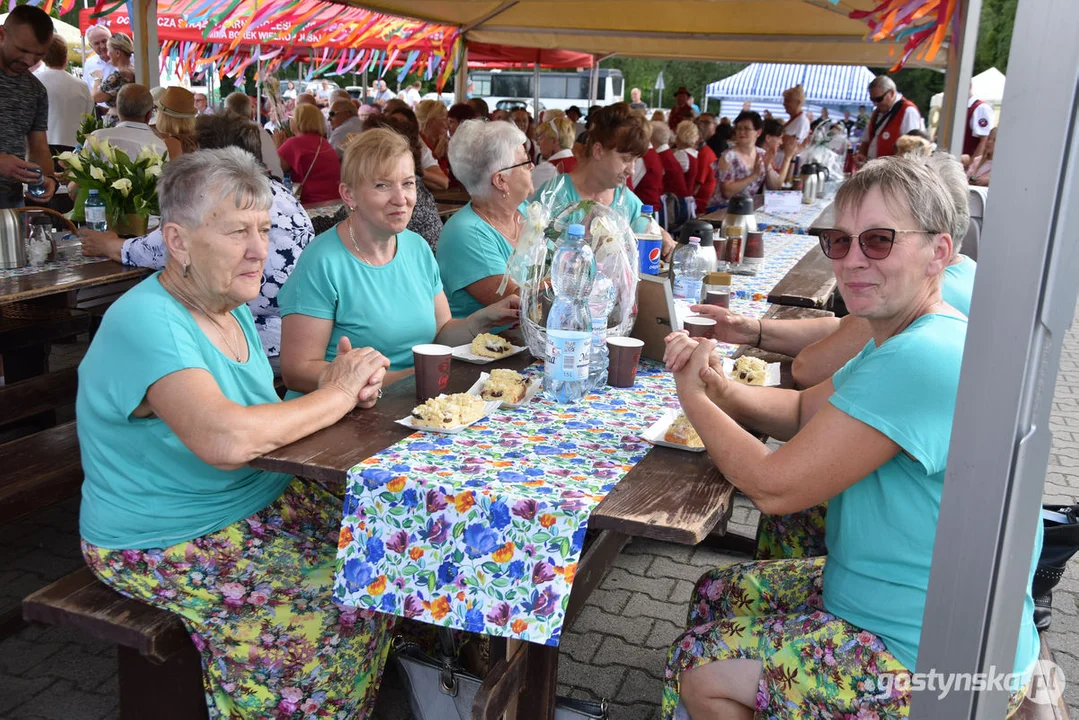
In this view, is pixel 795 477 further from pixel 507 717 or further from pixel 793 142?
pixel 793 142

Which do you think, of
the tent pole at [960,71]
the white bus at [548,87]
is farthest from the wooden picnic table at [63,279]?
the white bus at [548,87]

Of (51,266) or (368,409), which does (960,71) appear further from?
(51,266)

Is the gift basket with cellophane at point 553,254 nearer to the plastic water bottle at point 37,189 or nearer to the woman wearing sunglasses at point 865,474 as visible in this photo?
the woman wearing sunglasses at point 865,474

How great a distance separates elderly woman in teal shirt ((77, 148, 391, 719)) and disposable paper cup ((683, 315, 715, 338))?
1.03 m

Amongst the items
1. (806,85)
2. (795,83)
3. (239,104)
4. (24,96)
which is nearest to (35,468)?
(24,96)

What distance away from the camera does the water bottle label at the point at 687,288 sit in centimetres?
358

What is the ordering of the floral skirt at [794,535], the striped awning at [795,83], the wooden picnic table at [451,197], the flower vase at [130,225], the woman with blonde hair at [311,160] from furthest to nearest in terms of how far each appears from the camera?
the striped awning at [795,83] < the wooden picnic table at [451,197] < the woman with blonde hair at [311,160] < the flower vase at [130,225] < the floral skirt at [794,535]

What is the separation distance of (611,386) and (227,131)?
222 cm

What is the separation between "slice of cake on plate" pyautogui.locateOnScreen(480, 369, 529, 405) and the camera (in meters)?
2.33

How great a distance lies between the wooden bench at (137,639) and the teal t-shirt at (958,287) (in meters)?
2.18

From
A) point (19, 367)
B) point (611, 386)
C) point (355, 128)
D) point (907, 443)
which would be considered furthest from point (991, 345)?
point (355, 128)

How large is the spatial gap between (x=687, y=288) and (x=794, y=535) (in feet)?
3.88

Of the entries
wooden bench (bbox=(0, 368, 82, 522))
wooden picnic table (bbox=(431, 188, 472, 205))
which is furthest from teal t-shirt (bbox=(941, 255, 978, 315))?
wooden picnic table (bbox=(431, 188, 472, 205))

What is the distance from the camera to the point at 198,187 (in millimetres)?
2148
